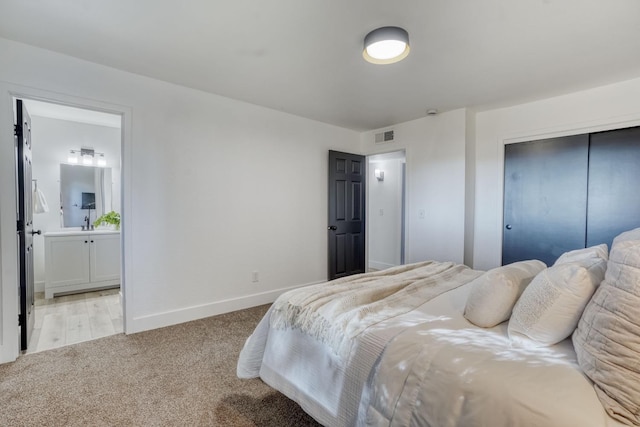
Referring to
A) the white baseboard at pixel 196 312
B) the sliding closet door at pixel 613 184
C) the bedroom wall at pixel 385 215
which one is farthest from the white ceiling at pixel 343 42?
the bedroom wall at pixel 385 215

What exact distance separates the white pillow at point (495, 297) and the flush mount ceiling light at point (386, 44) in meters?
1.60

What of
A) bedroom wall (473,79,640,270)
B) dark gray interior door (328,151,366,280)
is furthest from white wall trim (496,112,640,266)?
dark gray interior door (328,151,366,280)

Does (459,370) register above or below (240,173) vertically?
below

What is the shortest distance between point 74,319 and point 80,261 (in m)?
1.20

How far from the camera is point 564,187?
Result: 3.29 meters

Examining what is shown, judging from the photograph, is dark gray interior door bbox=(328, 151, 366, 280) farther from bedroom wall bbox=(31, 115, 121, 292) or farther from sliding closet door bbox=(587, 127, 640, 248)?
bedroom wall bbox=(31, 115, 121, 292)

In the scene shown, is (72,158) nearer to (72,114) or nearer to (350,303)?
(72,114)

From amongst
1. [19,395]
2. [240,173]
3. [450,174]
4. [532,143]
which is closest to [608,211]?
[532,143]

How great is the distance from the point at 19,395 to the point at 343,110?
3810 millimetres

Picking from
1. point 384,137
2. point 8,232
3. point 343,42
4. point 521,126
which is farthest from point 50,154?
point 521,126

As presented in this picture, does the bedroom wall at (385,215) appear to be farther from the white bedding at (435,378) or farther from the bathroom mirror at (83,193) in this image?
the bathroom mirror at (83,193)

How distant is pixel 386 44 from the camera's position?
2115 mm

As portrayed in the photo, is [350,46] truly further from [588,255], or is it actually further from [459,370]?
[459,370]

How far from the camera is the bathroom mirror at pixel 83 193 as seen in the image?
4.50 metres
